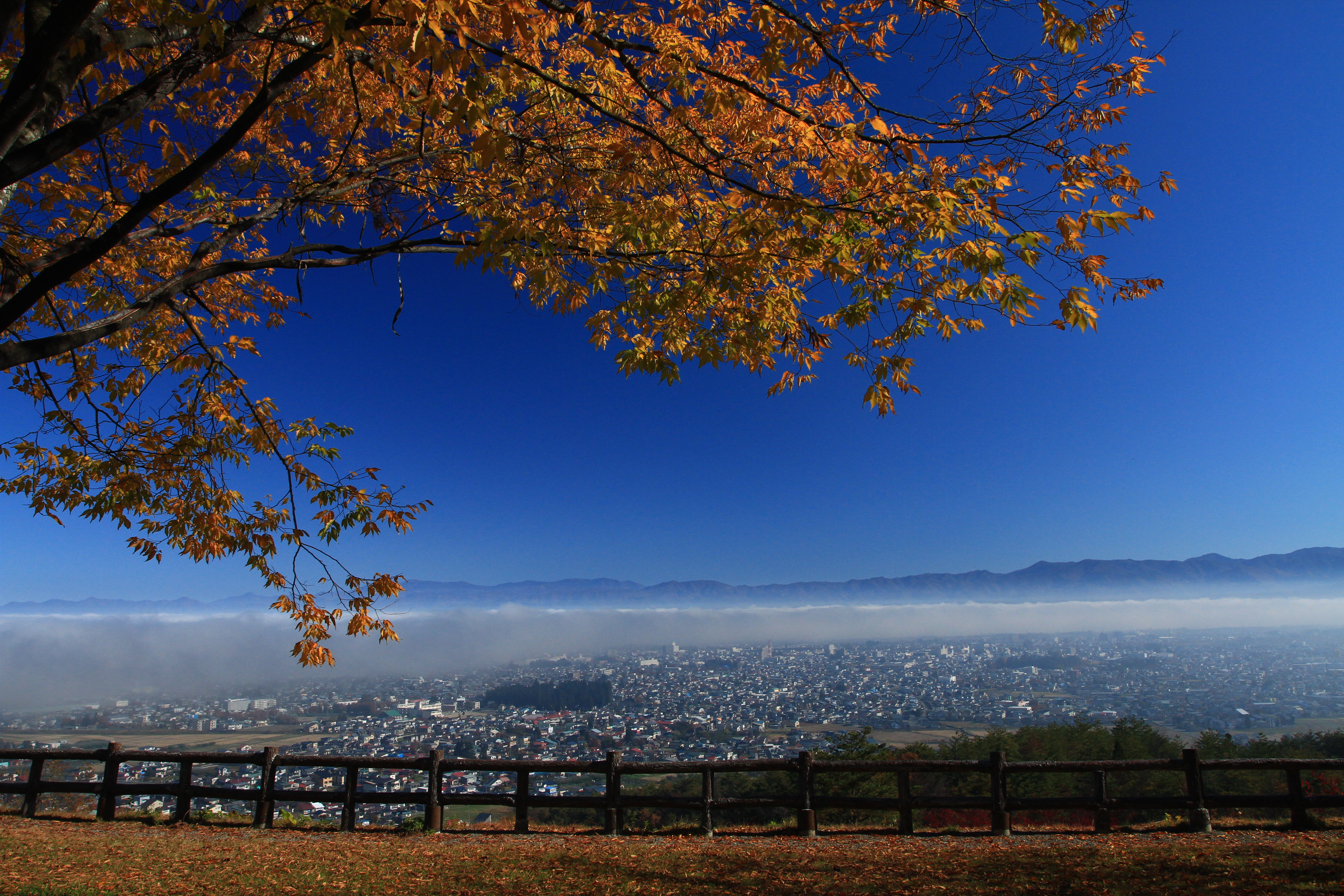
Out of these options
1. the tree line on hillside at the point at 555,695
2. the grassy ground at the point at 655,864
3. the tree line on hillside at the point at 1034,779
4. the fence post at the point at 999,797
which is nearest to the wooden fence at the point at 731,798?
the fence post at the point at 999,797

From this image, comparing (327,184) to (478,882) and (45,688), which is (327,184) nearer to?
(478,882)

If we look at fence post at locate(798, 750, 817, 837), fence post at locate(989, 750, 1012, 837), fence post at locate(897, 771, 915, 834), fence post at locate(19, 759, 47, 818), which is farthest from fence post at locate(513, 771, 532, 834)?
fence post at locate(19, 759, 47, 818)

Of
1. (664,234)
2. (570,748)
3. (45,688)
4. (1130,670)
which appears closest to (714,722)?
(570,748)

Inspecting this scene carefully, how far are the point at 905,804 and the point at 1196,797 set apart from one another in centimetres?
412

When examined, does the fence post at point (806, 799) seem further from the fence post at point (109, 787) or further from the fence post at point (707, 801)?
the fence post at point (109, 787)

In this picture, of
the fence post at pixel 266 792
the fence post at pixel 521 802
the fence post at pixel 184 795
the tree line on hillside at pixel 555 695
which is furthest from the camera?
the tree line on hillside at pixel 555 695

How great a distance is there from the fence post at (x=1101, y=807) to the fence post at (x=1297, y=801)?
95.9 inches

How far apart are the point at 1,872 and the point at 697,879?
7448mm

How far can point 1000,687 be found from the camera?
6347cm

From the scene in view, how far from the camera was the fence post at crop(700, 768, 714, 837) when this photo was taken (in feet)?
28.8

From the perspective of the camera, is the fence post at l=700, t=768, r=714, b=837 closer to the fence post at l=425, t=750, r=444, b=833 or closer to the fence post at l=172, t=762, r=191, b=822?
the fence post at l=425, t=750, r=444, b=833

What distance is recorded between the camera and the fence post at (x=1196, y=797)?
332 inches

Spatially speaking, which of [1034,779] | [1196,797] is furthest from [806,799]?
[1034,779]

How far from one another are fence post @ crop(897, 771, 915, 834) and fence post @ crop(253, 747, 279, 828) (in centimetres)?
942
